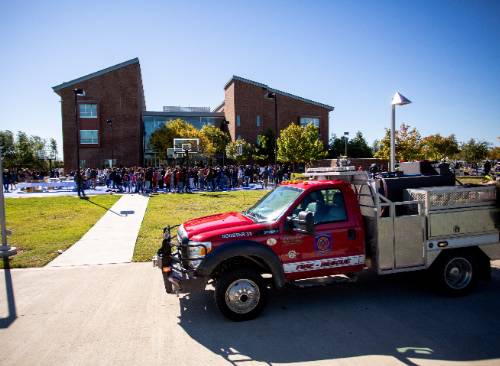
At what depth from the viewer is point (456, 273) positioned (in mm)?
5660

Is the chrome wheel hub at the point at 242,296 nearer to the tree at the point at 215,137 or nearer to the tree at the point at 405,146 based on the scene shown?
the tree at the point at 405,146

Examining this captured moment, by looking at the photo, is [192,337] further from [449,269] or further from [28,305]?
[449,269]

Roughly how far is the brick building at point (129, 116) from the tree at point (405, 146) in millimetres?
13855

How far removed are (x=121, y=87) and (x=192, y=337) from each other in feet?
157

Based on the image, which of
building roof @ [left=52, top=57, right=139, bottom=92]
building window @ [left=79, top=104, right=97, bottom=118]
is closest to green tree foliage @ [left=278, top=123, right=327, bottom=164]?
building roof @ [left=52, top=57, right=139, bottom=92]

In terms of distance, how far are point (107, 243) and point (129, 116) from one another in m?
40.7

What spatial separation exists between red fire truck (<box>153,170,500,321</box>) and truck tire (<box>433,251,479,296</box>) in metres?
0.01

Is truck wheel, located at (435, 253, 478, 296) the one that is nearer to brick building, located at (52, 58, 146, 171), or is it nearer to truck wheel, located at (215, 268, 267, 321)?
truck wheel, located at (215, 268, 267, 321)

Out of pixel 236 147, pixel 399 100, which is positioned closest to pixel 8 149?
pixel 236 147

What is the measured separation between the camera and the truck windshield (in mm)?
5309

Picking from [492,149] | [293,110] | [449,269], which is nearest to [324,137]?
[293,110]

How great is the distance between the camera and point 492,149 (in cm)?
7088

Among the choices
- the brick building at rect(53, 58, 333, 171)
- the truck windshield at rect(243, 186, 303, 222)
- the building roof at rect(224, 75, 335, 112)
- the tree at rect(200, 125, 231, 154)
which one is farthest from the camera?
the building roof at rect(224, 75, 335, 112)

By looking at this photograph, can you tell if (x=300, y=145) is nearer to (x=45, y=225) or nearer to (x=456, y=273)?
(x=45, y=225)
